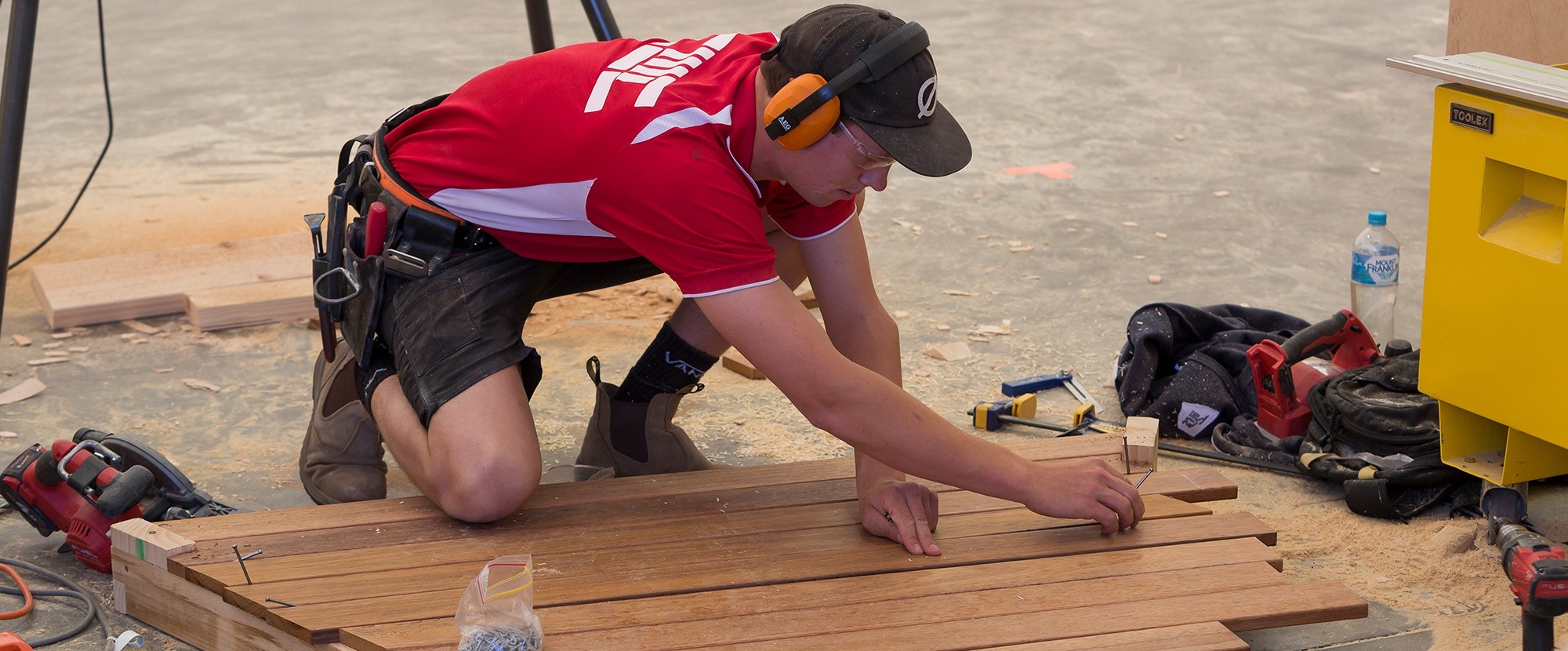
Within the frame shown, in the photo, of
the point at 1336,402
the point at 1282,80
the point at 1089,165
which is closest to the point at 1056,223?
the point at 1089,165

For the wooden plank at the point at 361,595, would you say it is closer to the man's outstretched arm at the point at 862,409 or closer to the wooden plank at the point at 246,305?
the man's outstretched arm at the point at 862,409

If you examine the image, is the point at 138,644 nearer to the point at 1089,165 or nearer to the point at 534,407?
the point at 534,407

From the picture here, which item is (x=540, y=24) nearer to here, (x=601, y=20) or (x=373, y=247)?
(x=601, y=20)

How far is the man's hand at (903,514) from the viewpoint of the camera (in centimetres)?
238

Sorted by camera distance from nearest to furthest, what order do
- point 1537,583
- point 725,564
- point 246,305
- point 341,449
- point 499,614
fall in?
point 1537,583
point 499,614
point 725,564
point 341,449
point 246,305

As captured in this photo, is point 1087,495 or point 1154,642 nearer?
point 1154,642

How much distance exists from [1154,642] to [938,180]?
139 inches

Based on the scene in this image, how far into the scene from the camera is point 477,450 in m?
2.47

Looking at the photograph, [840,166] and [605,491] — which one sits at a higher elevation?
[840,166]

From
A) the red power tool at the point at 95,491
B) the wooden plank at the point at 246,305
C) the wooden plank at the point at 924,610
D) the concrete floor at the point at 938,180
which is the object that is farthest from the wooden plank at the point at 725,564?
the wooden plank at the point at 246,305

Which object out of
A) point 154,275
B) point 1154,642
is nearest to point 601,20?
point 154,275

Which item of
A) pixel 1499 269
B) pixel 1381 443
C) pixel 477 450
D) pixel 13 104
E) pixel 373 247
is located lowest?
pixel 1381 443

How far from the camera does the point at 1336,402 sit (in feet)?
9.75

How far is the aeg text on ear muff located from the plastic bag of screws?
0.80 m
